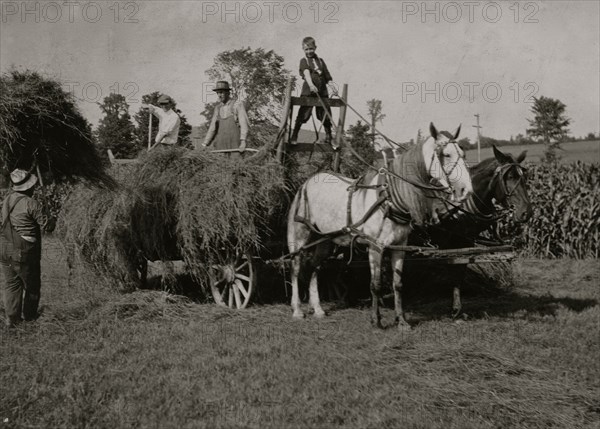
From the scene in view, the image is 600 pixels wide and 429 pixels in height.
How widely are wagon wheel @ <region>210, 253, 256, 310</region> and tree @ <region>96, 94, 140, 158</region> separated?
14828 millimetres

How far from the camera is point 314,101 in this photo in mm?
9492

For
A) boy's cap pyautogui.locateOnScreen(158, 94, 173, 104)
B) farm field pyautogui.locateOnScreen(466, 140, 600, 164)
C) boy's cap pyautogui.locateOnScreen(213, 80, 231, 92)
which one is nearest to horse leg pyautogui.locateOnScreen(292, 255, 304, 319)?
boy's cap pyautogui.locateOnScreen(213, 80, 231, 92)

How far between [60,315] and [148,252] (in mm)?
1577

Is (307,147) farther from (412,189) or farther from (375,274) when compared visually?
(375,274)

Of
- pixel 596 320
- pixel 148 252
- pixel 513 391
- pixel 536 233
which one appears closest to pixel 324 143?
pixel 148 252

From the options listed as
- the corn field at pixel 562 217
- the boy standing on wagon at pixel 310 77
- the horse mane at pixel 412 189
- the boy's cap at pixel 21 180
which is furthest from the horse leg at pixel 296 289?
the corn field at pixel 562 217

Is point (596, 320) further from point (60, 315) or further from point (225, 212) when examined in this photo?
point (60, 315)

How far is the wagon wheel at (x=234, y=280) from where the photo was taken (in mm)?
8672

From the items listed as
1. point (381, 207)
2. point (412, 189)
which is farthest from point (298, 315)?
point (412, 189)

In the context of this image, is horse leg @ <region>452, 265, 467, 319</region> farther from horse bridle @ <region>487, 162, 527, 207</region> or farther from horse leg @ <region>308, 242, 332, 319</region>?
horse leg @ <region>308, 242, 332, 319</region>

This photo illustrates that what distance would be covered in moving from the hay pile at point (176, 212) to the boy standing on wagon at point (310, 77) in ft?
4.07

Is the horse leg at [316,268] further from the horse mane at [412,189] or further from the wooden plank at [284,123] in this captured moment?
the horse mane at [412,189]

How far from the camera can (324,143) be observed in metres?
9.80

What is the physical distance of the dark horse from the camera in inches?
331
